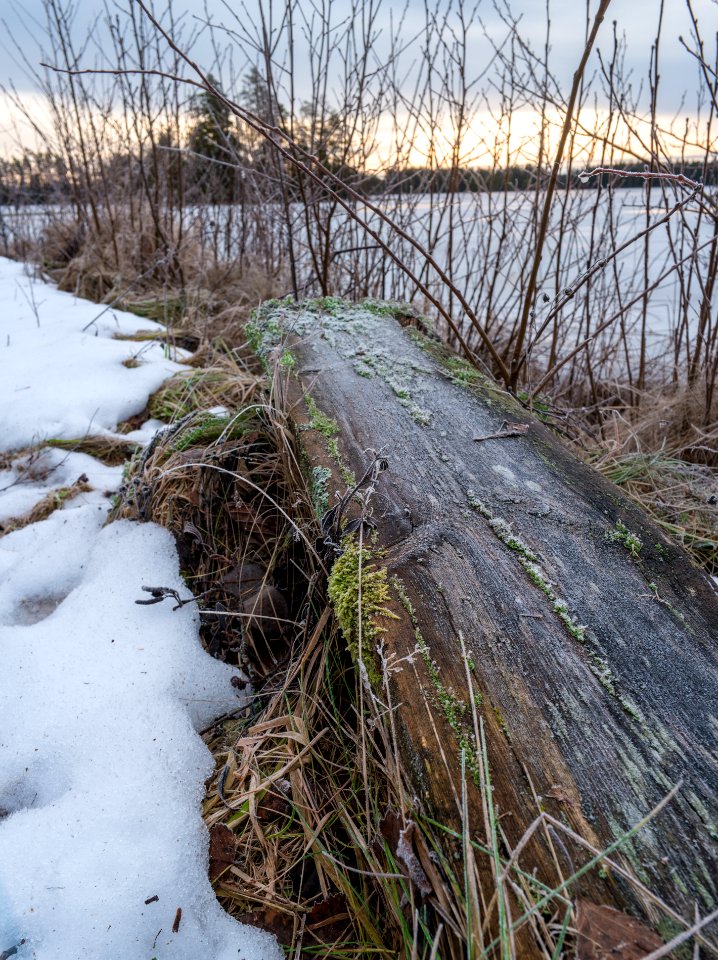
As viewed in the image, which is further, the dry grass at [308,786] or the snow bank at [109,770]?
the snow bank at [109,770]

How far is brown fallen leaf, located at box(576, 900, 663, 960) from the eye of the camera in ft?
2.20

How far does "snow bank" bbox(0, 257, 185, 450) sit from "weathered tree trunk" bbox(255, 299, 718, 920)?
158cm

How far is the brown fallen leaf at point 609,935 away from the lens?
2.20 feet

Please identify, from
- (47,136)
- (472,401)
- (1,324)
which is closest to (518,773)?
(472,401)

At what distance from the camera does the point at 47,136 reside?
557 cm

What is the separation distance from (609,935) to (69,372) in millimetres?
3242

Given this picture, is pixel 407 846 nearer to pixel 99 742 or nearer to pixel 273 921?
pixel 273 921

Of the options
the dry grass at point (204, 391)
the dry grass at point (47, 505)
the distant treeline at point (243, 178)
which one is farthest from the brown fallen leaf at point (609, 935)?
the dry grass at point (47, 505)

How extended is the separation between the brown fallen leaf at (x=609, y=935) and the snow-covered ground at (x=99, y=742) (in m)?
0.57

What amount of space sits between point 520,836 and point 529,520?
0.64 metres

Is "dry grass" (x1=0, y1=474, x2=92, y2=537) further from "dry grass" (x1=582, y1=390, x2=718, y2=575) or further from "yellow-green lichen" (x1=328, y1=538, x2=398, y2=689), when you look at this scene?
"dry grass" (x1=582, y1=390, x2=718, y2=575)

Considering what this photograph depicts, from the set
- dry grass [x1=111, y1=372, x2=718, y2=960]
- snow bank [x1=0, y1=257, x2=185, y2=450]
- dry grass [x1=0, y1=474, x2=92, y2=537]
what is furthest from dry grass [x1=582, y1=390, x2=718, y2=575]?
snow bank [x1=0, y1=257, x2=185, y2=450]

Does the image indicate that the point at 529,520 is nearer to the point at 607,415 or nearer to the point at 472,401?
the point at 472,401

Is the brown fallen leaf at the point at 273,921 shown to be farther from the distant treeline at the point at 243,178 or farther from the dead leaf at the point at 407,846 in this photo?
the distant treeline at the point at 243,178
